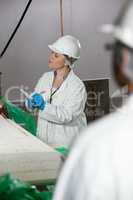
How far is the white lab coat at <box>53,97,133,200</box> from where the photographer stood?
2.94 feet

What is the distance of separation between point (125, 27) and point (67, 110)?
1.88 m

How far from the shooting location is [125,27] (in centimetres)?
88

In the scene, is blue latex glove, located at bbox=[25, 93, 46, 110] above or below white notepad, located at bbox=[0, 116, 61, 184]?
above

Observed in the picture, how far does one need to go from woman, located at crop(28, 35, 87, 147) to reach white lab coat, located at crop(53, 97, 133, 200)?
5.79ft

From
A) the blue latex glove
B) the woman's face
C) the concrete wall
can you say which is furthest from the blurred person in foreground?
the concrete wall

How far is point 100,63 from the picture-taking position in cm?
561

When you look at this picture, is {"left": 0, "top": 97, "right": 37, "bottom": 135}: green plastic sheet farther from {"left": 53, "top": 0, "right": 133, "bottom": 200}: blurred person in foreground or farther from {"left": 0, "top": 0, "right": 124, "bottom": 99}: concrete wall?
{"left": 0, "top": 0, "right": 124, "bottom": 99}: concrete wall

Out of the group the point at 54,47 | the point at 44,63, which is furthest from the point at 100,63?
the point at 54,47

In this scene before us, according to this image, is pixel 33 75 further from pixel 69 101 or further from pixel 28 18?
pixel 69 101

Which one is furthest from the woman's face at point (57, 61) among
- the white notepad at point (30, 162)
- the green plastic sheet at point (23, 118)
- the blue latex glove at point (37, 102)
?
the white notepad at point (30, 162)

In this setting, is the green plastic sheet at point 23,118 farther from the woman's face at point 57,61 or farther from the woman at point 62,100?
the woman's face at point 57,61

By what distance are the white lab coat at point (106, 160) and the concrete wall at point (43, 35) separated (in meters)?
4.62

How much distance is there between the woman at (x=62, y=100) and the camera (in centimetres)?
276

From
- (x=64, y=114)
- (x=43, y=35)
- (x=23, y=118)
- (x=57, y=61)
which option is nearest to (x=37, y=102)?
(x=64, y=114)
